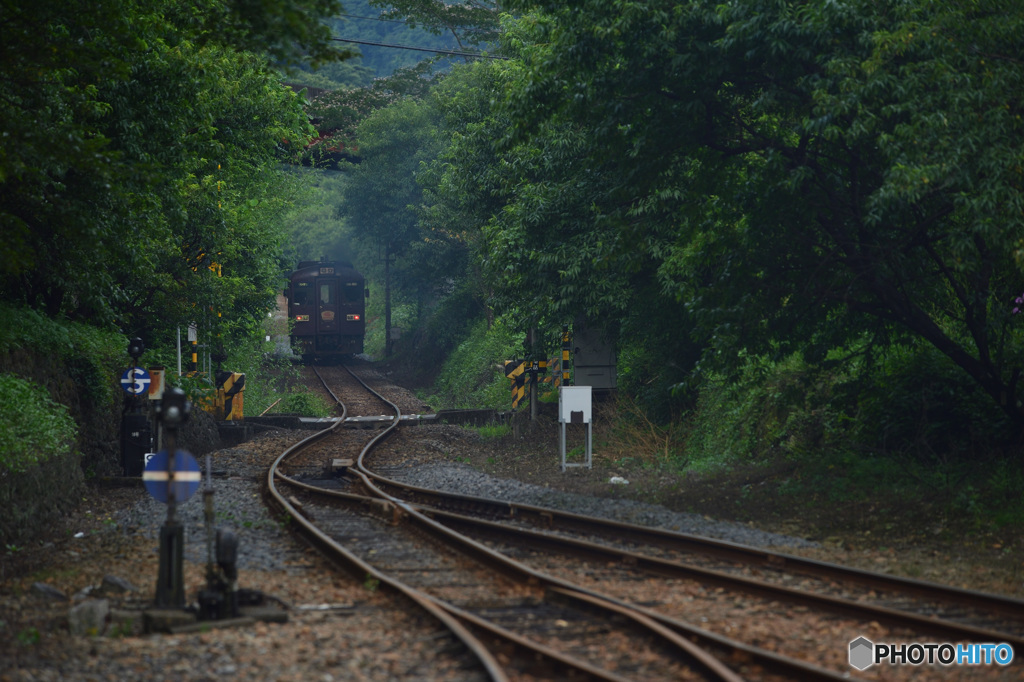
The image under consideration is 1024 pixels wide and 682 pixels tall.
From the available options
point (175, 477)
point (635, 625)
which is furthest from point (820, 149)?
point (175, 477)

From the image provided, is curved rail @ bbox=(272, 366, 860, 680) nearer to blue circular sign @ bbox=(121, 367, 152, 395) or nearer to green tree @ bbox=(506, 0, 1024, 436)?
green tree @ bbox=(506, 0, 1024, 436)

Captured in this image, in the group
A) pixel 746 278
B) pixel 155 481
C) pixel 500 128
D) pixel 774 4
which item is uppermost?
pixel 500 128

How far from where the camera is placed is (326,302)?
40.2m

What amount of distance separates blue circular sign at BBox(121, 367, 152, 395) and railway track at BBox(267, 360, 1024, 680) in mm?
4043

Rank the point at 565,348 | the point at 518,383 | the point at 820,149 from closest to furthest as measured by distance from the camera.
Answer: the point at 820,149 < the point at 565,348 < the point at 518,383

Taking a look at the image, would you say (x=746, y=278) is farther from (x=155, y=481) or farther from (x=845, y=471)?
(x=155, y=481)

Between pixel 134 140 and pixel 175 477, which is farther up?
pixel 134 140

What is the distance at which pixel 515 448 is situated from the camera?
64.6ft

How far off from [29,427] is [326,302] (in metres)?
27.8

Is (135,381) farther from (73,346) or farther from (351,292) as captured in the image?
(351,292)

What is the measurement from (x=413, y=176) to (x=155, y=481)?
33933mm

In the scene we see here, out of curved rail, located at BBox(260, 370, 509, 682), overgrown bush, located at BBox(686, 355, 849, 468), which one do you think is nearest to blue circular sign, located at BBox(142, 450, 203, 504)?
curved rail, located at BBox(260, 370, 509, 682)

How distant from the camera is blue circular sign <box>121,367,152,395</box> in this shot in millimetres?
14734

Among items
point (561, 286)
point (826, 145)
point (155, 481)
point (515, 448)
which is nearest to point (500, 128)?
point (561, 286)
